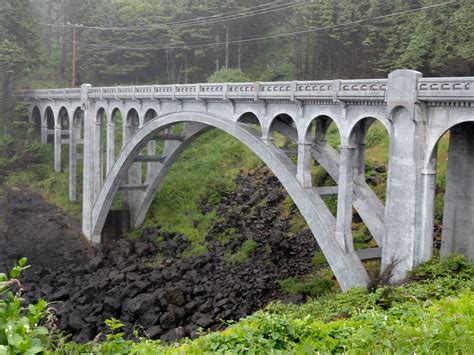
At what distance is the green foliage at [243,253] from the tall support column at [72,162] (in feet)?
46.7

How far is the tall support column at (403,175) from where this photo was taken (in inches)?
562

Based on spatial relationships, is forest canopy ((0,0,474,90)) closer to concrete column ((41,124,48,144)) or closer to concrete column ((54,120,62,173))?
concrete column ((41,124,48,144))

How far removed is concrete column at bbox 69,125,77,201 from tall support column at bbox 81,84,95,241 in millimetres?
2962

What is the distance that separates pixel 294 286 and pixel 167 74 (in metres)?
38.3

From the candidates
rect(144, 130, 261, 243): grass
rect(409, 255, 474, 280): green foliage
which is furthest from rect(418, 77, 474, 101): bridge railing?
rect(144, 130, 261, 243): grass

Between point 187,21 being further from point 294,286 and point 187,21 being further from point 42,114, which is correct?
point 294,286

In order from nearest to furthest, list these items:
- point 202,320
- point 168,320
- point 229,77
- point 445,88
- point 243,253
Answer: point 445,88 → point 202,320 → point 168,320 → point 243,253 → point 229,77

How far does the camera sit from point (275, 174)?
775 inches

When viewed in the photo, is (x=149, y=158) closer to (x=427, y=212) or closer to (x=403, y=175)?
(x=403, y=175)

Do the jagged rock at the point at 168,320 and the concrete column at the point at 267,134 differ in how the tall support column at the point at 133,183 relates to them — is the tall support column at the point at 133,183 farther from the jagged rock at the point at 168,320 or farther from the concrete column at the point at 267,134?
the concrete column at the point at 267,134

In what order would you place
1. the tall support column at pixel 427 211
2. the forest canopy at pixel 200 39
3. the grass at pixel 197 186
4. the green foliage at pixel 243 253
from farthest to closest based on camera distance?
the forest canopy at pixel 200 39 < the grass at pixel 197 186 < the green foliage at pixel 243 253 < the tall support column at pixel 427 211

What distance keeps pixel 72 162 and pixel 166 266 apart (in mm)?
11862

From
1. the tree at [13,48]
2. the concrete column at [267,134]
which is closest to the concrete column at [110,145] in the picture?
the concrete column at [267,134]

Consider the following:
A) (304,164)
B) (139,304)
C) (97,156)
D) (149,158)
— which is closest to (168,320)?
(139,304)
